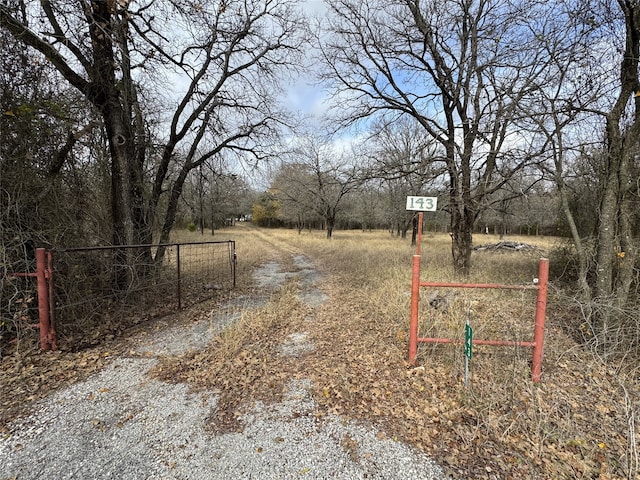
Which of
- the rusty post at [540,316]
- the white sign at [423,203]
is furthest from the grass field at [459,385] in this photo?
the white sign at [423,203]

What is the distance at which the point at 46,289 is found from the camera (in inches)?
148

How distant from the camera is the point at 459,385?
3131 mm

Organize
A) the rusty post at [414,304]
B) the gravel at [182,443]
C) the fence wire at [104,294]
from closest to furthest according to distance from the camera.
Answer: the gravel at [182,443] < the rusty post at [414,304] < the fence wire at [104,294]

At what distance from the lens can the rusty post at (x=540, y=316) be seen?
2.92m

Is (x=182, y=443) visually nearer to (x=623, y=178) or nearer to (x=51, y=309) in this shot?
(x=51, y=309)

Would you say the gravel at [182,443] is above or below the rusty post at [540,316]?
below

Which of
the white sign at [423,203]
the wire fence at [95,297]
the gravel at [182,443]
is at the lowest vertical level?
the gravel at [182,443]

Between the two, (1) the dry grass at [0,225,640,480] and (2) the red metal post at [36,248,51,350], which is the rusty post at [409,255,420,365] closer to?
(1) the dry grass at [0,225,640,480]

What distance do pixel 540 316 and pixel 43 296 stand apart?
586 centimetres

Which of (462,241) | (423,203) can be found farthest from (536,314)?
(462,241)

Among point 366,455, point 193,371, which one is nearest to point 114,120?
point 193,371

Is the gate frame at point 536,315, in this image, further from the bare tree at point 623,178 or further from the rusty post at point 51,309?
the rusty post at point 51,309

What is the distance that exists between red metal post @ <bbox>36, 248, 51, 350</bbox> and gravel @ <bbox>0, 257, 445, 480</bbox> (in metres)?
1.22

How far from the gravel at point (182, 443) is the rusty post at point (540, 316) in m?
1.81
